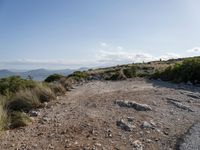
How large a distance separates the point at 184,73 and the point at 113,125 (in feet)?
35.0

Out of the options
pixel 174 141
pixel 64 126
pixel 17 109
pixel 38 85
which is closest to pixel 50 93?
pixel 38 85

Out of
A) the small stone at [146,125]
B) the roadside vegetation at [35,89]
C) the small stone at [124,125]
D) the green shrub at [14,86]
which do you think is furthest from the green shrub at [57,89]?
the small stone at [146,125]

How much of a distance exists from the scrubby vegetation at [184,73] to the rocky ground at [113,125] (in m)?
5.54

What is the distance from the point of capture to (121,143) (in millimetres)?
7707

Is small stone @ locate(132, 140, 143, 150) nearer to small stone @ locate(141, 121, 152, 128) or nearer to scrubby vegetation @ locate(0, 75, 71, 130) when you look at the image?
small stone @ locate(141, 121, 152, 128)

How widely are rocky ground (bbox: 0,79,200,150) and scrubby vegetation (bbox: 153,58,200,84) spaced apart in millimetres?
5539

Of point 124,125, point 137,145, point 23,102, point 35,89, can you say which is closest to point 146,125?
point 124,125

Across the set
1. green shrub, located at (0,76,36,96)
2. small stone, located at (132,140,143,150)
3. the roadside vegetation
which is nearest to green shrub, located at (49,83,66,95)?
the roadside vegetation

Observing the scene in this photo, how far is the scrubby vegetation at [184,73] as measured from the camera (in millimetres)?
18016

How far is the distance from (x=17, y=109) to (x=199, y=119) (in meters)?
5.67

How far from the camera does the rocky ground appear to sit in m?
7.64

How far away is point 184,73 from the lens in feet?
60.8

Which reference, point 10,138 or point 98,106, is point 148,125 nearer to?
point 98,106

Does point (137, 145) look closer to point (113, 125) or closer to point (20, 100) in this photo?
point (113, 125)
